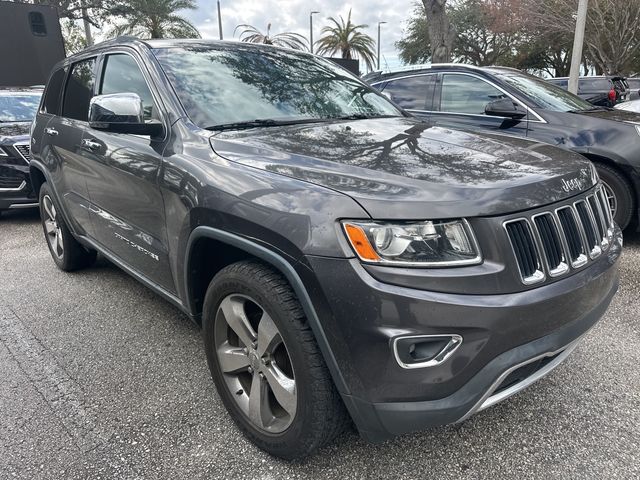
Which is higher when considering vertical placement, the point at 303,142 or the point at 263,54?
the point at 263,54

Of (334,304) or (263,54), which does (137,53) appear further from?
(334,304)

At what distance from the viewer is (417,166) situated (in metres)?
1.95

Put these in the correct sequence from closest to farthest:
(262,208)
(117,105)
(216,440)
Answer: (262,208)
(216,440)
(117,105)

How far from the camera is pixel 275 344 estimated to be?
1994 mm

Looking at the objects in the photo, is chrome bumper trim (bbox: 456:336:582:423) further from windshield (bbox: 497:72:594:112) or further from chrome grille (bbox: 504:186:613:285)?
windshield (bbox: 497:72:594:112)

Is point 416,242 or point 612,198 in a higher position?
point 416,242

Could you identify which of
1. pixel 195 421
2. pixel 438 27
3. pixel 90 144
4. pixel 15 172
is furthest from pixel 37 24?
pixel 195 421

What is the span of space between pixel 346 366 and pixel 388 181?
67cm

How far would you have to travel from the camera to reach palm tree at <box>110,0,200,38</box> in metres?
23.4

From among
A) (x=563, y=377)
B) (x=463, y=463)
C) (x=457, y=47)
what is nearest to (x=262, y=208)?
(x=463, y=463)

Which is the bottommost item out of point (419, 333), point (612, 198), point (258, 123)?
point (612, 198)

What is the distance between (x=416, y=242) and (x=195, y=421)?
1473 millimetres

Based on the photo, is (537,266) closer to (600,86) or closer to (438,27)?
(438,27)

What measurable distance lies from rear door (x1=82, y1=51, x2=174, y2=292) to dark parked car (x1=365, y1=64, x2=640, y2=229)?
2.28 metres
